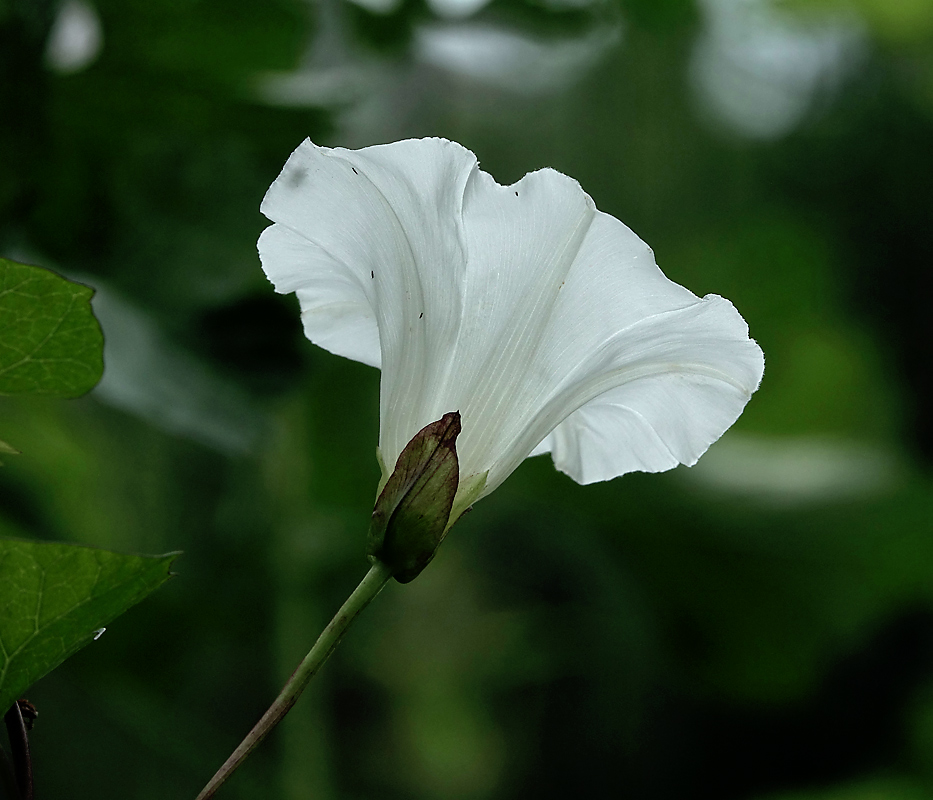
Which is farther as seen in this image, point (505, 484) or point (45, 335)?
point (505, 484)

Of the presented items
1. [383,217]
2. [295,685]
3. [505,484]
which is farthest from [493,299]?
[505,484]

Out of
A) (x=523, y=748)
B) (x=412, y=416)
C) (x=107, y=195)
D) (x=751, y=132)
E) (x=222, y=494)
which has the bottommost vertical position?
(x=523, y=748)

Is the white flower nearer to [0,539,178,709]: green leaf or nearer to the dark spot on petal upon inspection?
the dark spot on petal

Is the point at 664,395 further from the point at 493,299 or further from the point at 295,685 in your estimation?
the point at 295,685

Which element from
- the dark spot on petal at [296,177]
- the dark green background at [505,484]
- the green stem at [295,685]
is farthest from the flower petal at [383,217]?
the dark green background at [505,484]

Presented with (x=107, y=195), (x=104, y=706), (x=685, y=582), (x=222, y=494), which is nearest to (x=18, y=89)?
(x=107, y=195)

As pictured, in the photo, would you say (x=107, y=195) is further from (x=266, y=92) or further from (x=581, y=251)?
(x=581, y=251)

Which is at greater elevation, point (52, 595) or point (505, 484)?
point (52, 595)
